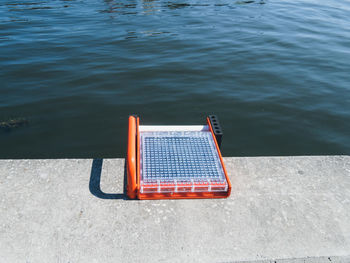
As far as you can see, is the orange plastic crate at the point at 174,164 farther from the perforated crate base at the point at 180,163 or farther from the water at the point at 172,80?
the water at the point at 172,80

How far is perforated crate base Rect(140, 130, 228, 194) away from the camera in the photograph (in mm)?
3143

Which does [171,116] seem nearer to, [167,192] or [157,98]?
[157,98]

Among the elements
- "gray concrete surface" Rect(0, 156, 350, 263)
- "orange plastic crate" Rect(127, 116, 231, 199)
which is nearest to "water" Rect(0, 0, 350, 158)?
"orange plastic crate" Rect(127, 116, 231, 199)

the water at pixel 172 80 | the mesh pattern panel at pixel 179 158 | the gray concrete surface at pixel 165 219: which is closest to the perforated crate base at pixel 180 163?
the mesh pattern panel at pixel 179 158

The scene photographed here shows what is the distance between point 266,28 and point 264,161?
1039 cm

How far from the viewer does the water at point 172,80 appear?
5.82 metres

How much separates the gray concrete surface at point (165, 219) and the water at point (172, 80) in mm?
1919

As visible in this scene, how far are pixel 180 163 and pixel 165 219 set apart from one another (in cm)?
74

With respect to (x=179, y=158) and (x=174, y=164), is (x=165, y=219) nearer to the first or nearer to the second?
(x=174, y=164)

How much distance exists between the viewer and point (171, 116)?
257 inches

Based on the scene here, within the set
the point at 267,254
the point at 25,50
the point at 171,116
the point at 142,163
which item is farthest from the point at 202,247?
the point at 25,50

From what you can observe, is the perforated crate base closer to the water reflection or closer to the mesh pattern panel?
the mesh pattern panel

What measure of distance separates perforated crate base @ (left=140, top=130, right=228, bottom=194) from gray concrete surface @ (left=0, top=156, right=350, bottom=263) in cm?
21

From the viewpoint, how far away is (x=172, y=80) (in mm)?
7984
